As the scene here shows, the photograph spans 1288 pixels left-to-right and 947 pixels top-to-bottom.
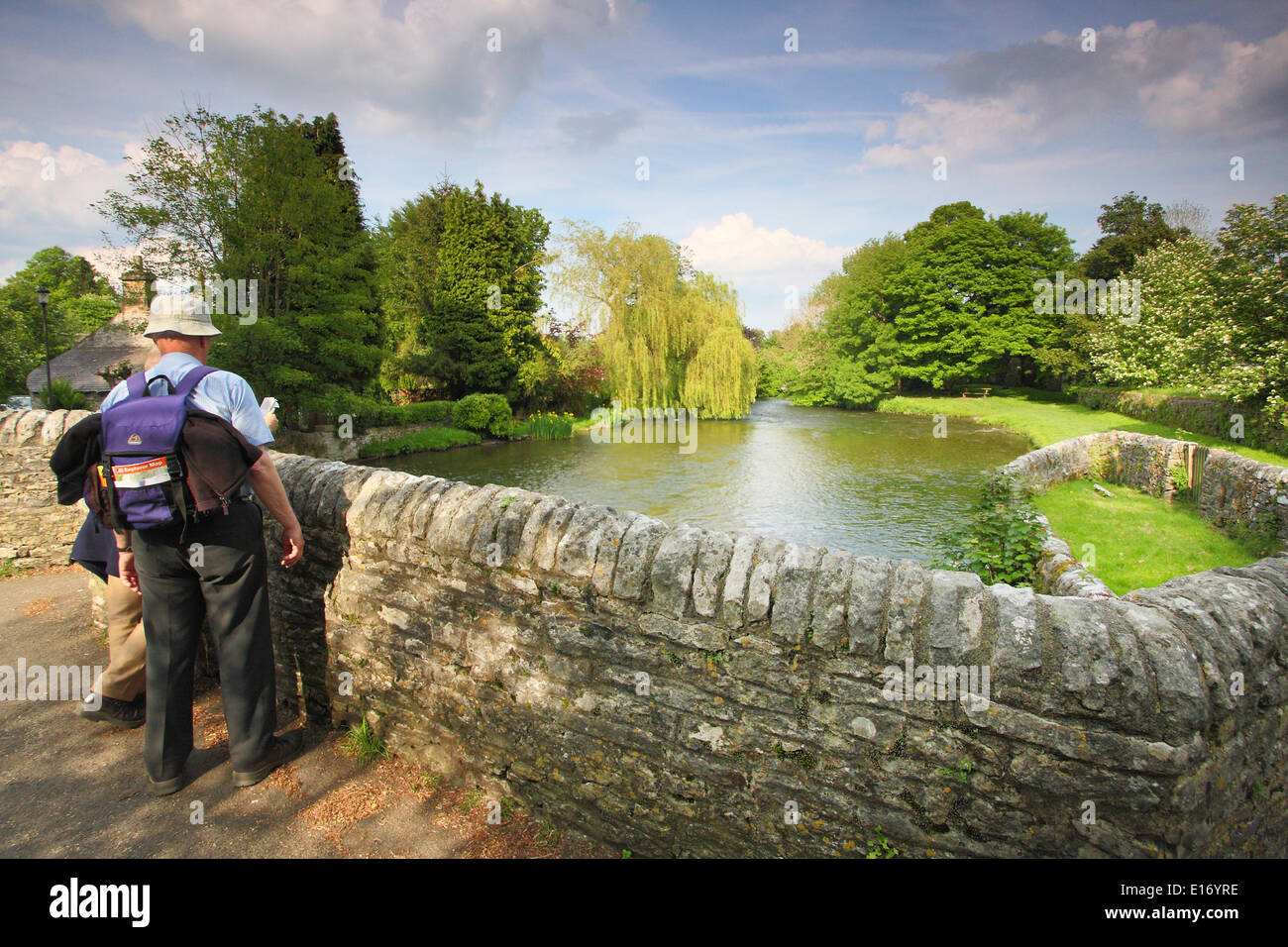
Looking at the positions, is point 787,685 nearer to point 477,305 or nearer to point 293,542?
point 293,542

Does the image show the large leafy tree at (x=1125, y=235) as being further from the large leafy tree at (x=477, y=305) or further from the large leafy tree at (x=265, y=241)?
the large leafy tree at (x=265, y=241)

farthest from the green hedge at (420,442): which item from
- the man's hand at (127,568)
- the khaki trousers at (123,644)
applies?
the man's hand at (127,568)

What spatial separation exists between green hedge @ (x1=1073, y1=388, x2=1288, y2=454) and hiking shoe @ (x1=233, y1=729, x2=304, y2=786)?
57.0 feet

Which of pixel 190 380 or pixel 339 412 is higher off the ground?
pixel 339 412

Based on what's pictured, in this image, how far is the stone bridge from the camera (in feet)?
7.06

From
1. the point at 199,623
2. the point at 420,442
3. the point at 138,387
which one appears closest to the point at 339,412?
the point at 420,442

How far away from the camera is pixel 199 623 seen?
3150 mm

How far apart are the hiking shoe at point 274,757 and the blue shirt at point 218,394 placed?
71.3 inches

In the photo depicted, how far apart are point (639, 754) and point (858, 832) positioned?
3.33 ft

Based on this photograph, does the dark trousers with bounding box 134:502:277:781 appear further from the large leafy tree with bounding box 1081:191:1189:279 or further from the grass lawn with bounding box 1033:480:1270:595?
the large leafy tree with bounding box 1081:191:1189:279

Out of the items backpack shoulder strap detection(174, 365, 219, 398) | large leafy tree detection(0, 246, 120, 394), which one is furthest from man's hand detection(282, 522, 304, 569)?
large leafy tree detection(0, 246, 120, 394)

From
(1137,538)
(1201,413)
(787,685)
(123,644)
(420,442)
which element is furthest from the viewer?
(420,442)

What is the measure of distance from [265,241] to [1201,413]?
29537 mm
